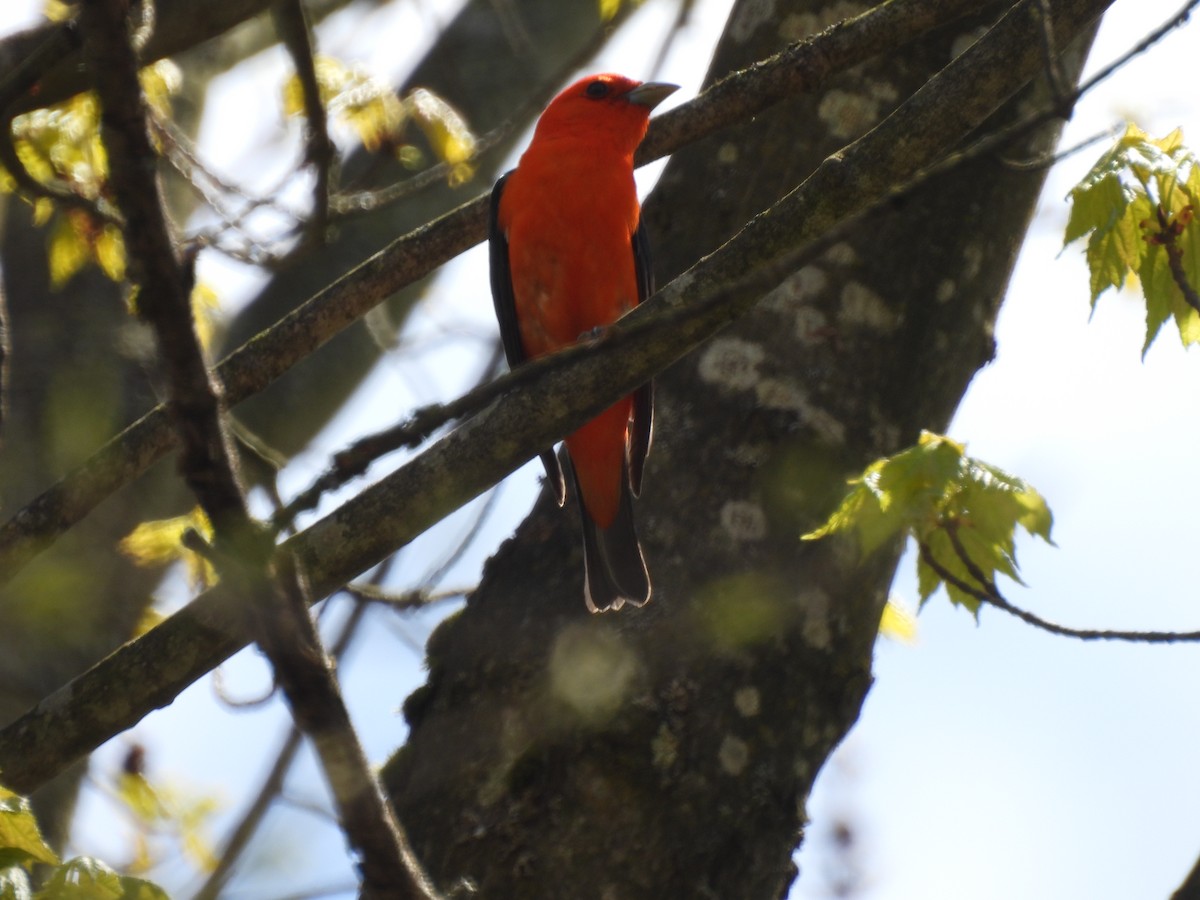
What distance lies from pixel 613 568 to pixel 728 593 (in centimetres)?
56

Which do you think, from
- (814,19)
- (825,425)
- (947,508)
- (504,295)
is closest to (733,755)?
(947,508)

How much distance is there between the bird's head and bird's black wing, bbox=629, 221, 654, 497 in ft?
1.92

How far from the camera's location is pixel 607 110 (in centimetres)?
502

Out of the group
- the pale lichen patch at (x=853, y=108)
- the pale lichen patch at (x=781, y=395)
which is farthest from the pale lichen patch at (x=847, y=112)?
the pale lichen patch at (x=781, y=395)

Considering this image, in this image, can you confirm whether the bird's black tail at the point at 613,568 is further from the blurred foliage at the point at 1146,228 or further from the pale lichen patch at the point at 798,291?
the blurred foliage at the point at 1146,228

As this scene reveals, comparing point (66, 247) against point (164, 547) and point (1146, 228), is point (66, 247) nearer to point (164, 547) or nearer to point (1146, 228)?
point (164, 547)

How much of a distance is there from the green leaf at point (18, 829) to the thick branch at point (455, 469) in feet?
0.67

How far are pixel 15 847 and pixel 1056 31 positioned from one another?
260 cm

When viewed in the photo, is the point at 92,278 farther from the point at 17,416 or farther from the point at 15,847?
the point at 15,847

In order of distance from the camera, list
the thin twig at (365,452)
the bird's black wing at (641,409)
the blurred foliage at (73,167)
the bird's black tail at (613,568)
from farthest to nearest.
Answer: the blurred foliage at (73,167) → the bird's black wing at (641,409) → the bird's black tail at (613,568) → the thin twig at (365,452)

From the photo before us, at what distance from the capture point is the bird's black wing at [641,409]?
399cm

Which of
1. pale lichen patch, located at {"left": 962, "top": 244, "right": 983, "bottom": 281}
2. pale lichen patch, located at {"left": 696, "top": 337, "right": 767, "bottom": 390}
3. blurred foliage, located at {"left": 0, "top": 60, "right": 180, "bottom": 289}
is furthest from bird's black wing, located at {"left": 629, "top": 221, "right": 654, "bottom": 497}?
blurred foliage, located at {"left": 0, "top": 60, "right": 180, "bottom": 289}

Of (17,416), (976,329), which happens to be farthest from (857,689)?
(17,416)

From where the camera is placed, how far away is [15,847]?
2174 millimetres
